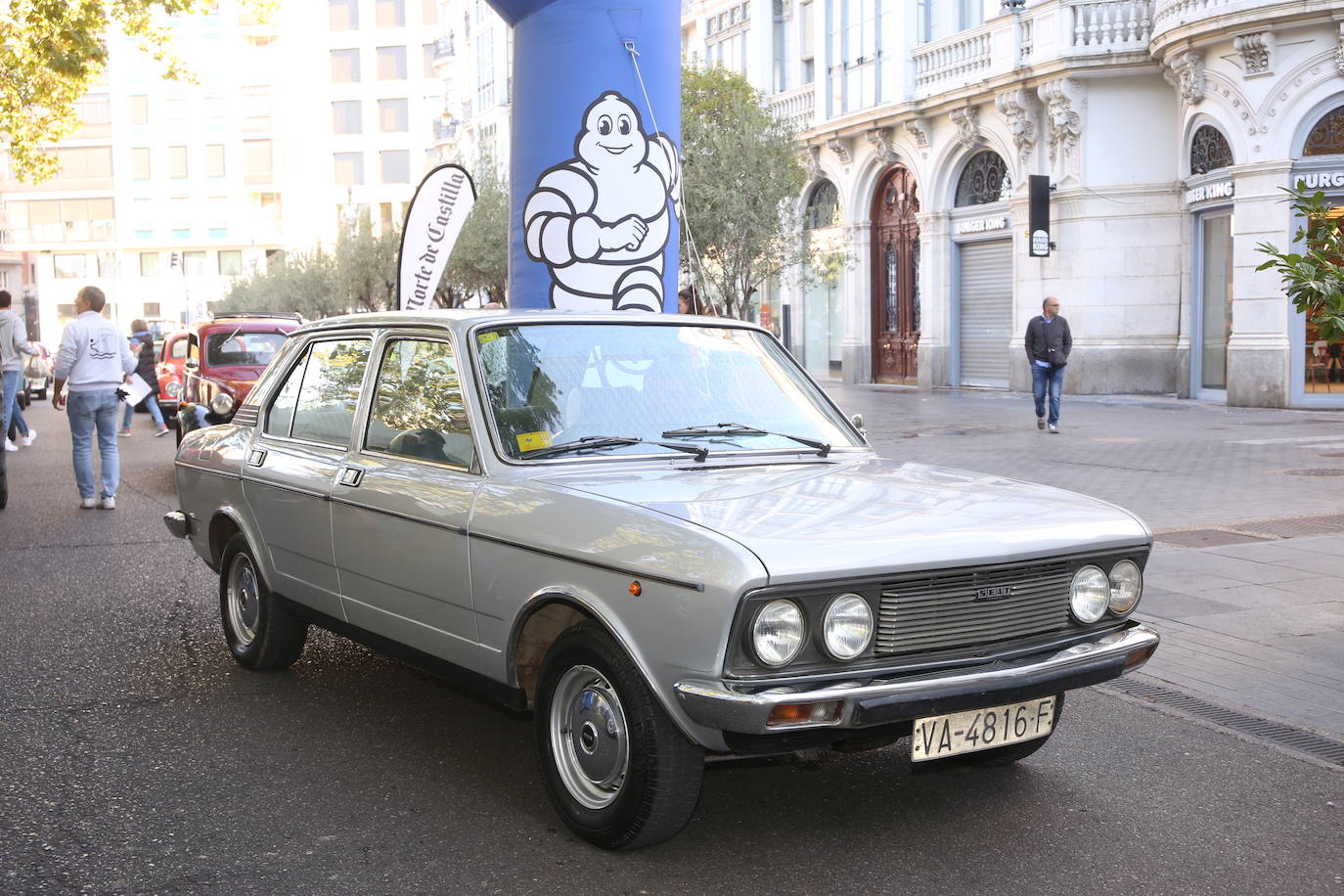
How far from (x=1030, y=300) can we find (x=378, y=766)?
958 inches

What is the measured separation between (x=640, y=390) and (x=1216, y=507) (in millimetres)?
7936

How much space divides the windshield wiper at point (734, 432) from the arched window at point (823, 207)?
101ft

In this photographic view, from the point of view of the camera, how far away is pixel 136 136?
94688 millimetres

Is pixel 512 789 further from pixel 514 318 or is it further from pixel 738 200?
pixel 738 200

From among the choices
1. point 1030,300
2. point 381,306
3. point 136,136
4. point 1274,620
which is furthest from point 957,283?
point 136,136

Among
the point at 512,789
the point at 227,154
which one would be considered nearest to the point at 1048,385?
the point at 512,789

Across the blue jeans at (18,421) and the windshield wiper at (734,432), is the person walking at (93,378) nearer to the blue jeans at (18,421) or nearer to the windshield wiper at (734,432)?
the blue jeans at (18,421)

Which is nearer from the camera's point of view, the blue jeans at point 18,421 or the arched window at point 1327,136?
the blue jeans at point 18,421

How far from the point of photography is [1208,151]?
80.0 ft

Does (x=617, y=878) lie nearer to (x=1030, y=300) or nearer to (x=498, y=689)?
(x=498, y=689)

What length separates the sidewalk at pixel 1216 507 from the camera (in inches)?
248

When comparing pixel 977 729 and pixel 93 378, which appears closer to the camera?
pixel 977 729

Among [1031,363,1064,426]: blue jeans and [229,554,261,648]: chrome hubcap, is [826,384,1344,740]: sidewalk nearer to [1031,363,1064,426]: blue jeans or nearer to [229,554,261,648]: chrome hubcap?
[1031,363,1064,426]: blue jeans

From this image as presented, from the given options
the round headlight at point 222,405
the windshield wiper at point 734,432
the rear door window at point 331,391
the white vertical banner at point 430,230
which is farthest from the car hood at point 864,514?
the white vertical banner at point 430,230
